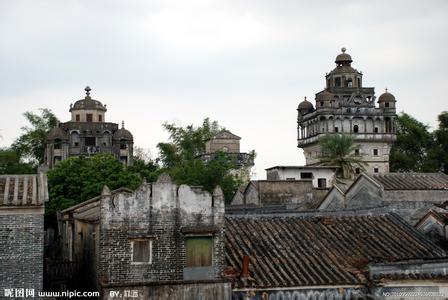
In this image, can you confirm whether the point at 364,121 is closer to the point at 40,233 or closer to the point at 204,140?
the point at 204,140

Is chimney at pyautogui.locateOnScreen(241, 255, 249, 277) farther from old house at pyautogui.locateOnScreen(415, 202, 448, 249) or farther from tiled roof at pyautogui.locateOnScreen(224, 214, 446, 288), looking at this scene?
old house at pyautogui.locateOnScreen(415, 202, 448, 249)

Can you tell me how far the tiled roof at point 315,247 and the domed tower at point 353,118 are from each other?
180 feet

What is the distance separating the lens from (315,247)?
20.1 meters

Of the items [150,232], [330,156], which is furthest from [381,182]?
[330,156]

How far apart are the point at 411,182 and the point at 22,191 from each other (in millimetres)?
19337

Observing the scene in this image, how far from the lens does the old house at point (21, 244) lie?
17578 millimetres

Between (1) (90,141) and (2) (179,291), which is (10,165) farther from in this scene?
(2) (179,291)

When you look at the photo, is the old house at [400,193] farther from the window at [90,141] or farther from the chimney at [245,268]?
the window at [90,141]

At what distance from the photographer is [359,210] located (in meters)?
22.9

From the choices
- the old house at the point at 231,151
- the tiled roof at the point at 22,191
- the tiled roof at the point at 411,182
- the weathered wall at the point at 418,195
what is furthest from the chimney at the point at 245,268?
the old house at the point at 231,151

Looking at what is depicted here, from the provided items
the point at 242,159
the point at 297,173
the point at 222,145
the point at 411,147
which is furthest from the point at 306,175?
the point at 411,147

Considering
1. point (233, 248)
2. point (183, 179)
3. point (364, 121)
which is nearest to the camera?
point (233, 248)

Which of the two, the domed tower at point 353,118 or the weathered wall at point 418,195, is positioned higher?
the domed tower at point 353,118

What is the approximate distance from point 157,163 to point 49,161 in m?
12.5
